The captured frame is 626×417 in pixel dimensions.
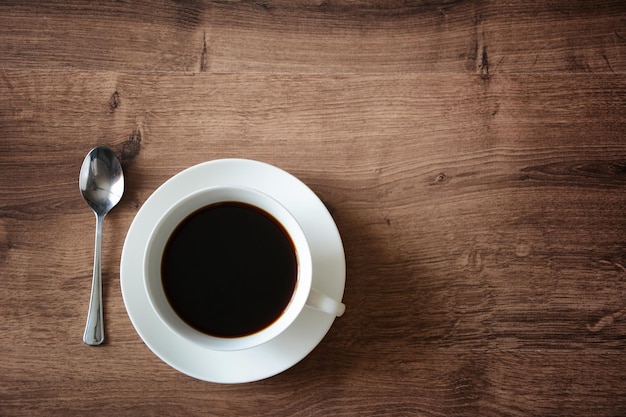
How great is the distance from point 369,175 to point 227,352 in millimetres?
356

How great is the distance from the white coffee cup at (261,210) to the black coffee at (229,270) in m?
0.01

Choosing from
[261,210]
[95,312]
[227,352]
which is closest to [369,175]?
[261,210]

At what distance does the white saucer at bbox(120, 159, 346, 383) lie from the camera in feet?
2.72

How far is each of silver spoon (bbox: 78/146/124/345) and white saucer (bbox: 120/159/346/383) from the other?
0.29ft

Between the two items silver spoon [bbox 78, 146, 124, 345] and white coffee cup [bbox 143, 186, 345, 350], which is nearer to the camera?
white coffee cup [bbox 143, 186, 345, 350]

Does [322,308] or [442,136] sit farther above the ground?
[442,136]

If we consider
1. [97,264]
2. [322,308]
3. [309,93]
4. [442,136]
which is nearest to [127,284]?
[97,264]

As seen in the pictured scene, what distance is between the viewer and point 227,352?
83 centimetres

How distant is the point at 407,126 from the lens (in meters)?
0.94

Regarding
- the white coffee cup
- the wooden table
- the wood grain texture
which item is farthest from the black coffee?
the wood grain texture

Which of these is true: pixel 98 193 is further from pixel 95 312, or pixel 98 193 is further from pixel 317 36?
pixel 317 36

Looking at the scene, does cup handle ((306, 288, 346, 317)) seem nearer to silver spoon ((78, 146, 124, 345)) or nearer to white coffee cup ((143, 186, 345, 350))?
white coffee cup ((143, 186, 345, 350))

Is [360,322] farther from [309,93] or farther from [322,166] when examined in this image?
[309,93]

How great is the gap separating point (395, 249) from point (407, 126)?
0.67 feet
